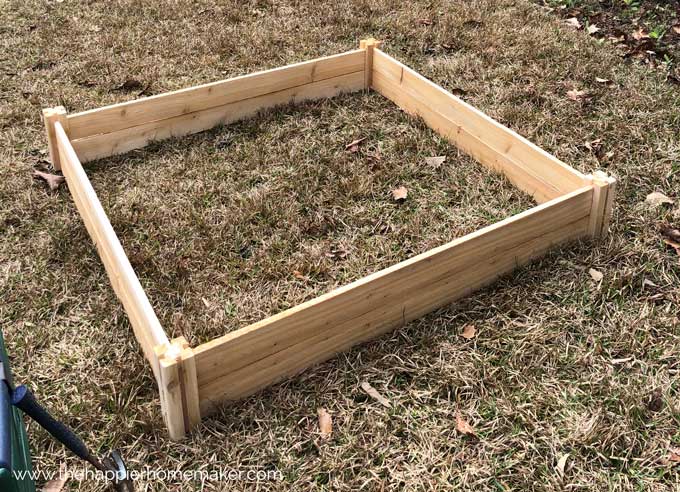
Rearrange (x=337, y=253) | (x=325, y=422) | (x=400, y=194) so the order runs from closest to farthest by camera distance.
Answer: (x=325, y=422) → (x=337, y=253) → (x=400, y=194)

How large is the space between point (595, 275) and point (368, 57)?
2.25m

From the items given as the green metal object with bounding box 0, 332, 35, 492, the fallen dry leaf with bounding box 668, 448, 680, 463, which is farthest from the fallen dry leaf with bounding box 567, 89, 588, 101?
the green metal object with bounding box 0, 332, 35, 492

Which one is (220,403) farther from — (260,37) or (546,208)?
(260,37)

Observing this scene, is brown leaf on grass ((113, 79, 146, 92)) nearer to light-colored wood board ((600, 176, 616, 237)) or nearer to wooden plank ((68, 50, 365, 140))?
wooden plank ((68, 50, 365, 140))

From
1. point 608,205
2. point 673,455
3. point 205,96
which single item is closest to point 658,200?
point 608,205

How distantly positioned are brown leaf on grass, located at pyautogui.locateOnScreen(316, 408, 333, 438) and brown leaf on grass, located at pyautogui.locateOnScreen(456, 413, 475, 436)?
1.42 ft

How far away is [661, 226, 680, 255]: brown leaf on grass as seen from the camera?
9.98ft

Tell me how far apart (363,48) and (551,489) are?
3145 millimetres

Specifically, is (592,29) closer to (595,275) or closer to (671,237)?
(671,237)

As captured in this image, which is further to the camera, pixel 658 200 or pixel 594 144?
pixel 594 144

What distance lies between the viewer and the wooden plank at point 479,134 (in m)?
3.15

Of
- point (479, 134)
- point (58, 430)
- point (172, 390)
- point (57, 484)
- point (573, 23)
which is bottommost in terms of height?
point (573, 23)

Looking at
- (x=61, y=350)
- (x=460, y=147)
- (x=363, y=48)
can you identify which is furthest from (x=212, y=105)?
(x=61, y=350)

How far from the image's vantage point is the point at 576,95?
443 cm
